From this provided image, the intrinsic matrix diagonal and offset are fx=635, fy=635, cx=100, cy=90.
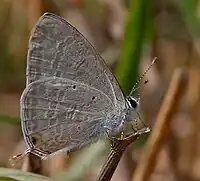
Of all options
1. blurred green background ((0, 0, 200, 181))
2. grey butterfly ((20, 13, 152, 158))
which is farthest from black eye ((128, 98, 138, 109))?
blurred green background ((0, 0, 200, 181))

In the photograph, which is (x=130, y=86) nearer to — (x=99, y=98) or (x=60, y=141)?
(x=99, y=98)

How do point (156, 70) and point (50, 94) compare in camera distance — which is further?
point (156, 70)

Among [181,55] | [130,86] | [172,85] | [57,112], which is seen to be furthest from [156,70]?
[57,112]

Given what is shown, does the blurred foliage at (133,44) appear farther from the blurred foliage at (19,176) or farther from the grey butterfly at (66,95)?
the blurred foliage at (19,176)

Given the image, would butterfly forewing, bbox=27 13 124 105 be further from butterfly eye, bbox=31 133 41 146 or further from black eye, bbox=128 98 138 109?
butterfly eye, bbox=31 133 41 146

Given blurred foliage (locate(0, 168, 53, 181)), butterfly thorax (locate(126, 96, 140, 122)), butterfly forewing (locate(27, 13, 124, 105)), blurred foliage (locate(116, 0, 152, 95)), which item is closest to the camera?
blurred foliage (locate(0, 168, 53, 181))

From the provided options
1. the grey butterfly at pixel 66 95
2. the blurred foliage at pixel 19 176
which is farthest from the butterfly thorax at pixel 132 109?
the blurred foliage at pixel 19 176

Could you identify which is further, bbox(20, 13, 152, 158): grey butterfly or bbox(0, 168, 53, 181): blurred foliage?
bbox(20, 13, 152, 158): grey butterfly
